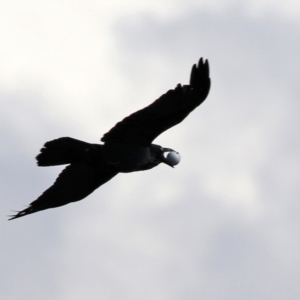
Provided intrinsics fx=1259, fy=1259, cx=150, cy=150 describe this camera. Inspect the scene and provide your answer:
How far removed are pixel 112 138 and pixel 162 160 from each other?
41.5 inches

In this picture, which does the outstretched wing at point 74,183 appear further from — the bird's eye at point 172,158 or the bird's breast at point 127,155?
the bird's eye at point 172,158

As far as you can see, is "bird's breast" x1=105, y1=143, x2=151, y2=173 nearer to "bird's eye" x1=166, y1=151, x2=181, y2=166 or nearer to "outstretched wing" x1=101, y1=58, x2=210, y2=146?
"outstretched wing" x1=101, y1=58, x2=210, y2=146

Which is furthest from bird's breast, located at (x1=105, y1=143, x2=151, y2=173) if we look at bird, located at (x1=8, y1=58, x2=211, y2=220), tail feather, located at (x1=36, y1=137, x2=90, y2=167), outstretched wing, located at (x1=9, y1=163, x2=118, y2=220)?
outstretched wing, located at (x1=9, y1=163, x2=118, y2=220)

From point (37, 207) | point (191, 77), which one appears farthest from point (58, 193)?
point (191, 77)

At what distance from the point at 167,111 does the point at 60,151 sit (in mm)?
2072

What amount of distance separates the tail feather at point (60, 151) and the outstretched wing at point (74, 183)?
642 mm

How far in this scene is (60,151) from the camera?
21.2m

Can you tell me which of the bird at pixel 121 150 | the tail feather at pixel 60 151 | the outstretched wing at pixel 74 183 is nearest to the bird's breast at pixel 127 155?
the bird at pixel 121 150

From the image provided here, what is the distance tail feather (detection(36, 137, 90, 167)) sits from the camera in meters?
21.1

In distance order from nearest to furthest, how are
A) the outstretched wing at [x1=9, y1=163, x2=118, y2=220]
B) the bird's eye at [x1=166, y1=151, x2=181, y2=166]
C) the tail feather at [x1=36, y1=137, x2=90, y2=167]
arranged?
the tail feather at [x1=36, y1=137, x2=90, y2=167]
the bird's eye at [x1=166, y1=151, x2=181, y2=166]
the outstretched wing at [x1=9, y1=163, x2=118, y2=220]

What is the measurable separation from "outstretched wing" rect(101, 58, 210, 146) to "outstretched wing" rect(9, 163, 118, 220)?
113 centimetres

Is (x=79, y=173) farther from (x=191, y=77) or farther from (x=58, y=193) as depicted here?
(x=191, y=77)

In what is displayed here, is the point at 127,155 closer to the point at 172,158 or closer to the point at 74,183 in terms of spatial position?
the point at 172,158

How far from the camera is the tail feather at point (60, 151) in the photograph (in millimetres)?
21125
